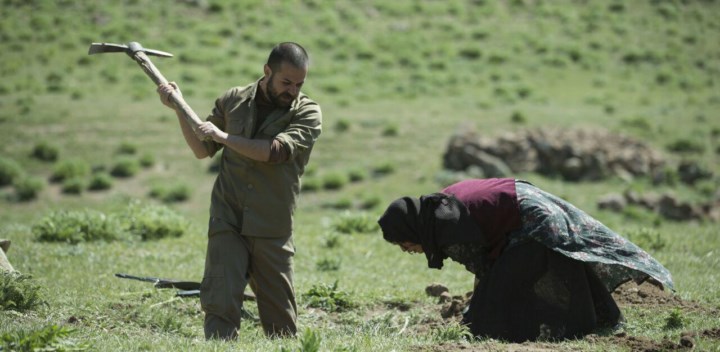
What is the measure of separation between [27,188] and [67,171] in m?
1.19

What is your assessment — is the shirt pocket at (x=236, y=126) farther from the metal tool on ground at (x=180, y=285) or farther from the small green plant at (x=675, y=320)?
the small green plant at (x=675, y=320)

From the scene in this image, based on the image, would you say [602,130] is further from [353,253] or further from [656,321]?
[656,321]

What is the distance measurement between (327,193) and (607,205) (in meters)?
5.82

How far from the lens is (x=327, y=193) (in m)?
20.4

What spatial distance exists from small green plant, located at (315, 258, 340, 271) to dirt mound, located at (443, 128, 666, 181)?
36.2 ft

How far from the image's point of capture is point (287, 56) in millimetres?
6465

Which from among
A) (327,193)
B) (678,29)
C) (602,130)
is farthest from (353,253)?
(678,29)

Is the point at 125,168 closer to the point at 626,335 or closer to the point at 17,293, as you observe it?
the point at 17,293

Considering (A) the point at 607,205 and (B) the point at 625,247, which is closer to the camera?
(B) the point at 625,247

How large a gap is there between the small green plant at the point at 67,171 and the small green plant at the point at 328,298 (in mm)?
13381

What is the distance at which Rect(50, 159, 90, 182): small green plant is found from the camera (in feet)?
67.4

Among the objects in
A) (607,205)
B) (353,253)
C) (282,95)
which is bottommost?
(607,205)

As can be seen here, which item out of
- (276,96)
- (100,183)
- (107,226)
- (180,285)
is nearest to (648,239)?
(180,285)

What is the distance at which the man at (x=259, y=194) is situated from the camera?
256 inches
